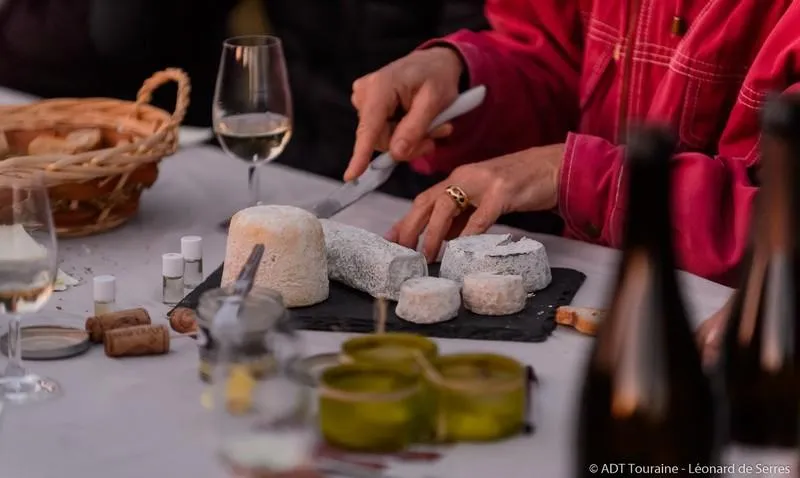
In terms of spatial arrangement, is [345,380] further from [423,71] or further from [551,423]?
[423,71]

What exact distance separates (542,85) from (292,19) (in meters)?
1.49

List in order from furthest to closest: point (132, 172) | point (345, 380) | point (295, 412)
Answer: point (132, 172), point (345, 380), point (295, 412)

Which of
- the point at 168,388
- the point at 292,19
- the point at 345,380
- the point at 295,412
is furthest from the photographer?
the point at 292,19

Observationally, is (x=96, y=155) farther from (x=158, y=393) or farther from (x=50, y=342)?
(x=158, y=393)

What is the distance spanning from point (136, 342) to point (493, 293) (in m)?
0.39

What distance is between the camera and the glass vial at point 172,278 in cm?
151

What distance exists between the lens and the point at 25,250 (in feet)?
3.90

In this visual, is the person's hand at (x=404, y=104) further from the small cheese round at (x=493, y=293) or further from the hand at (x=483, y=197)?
the small cheese round at (x=493, y=293)

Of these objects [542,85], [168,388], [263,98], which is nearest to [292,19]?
[542,85]

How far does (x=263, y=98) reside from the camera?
70.1 inches

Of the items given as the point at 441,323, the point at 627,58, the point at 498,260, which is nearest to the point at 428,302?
the point at 441,323

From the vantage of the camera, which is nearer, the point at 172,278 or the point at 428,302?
the point at 428,302

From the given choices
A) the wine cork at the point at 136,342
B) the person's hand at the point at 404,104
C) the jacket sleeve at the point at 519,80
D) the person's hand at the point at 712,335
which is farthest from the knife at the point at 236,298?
the jacket sleeve at the point at 519,80

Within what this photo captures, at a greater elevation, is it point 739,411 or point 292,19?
point 739,411
